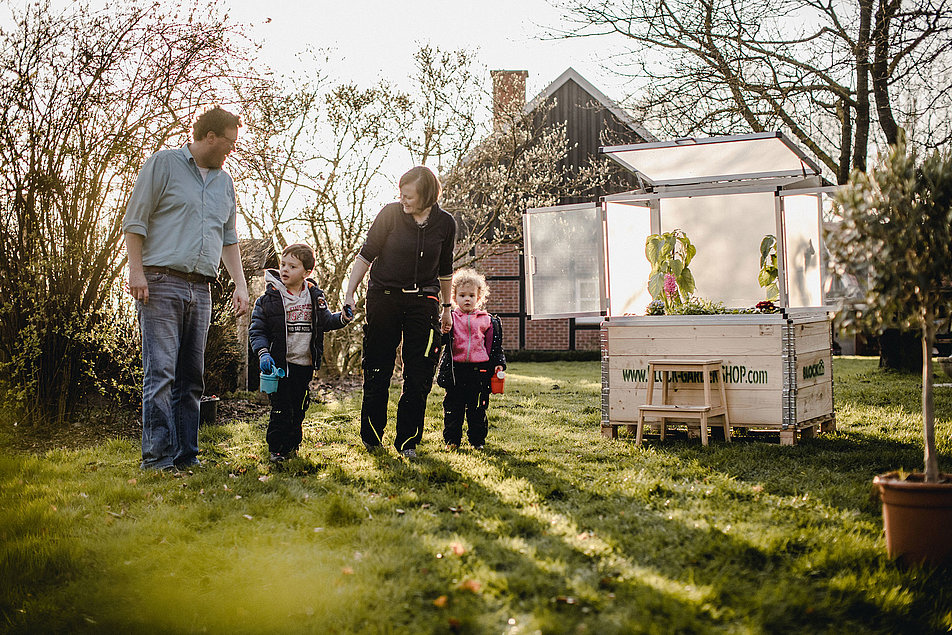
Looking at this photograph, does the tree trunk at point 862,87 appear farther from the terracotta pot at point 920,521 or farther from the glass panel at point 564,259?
the terracotta pot at point 920,521

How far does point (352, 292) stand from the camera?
4.53m

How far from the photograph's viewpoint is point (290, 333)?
4.76 metres

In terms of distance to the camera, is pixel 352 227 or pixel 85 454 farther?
pixel 352 227

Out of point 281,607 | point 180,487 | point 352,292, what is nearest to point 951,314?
point 281,607

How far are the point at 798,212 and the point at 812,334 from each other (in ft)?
2.88

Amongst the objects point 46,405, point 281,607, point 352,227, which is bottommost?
point 281,607

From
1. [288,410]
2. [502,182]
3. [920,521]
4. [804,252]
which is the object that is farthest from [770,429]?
[502,182]

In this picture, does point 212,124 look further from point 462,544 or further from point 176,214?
point 462,544

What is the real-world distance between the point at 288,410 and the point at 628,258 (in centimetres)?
316

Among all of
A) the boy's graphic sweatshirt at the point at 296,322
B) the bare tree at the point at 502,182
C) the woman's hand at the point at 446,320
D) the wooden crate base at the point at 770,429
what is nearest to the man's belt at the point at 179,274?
the boy's graphic sweatshirt at the point at 296,322

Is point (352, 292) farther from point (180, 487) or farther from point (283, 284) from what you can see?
point (180, 487)

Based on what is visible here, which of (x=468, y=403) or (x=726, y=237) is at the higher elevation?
(x=726, y=237)

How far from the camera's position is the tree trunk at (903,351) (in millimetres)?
11273

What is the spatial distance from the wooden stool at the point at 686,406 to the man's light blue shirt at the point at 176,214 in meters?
2.89
